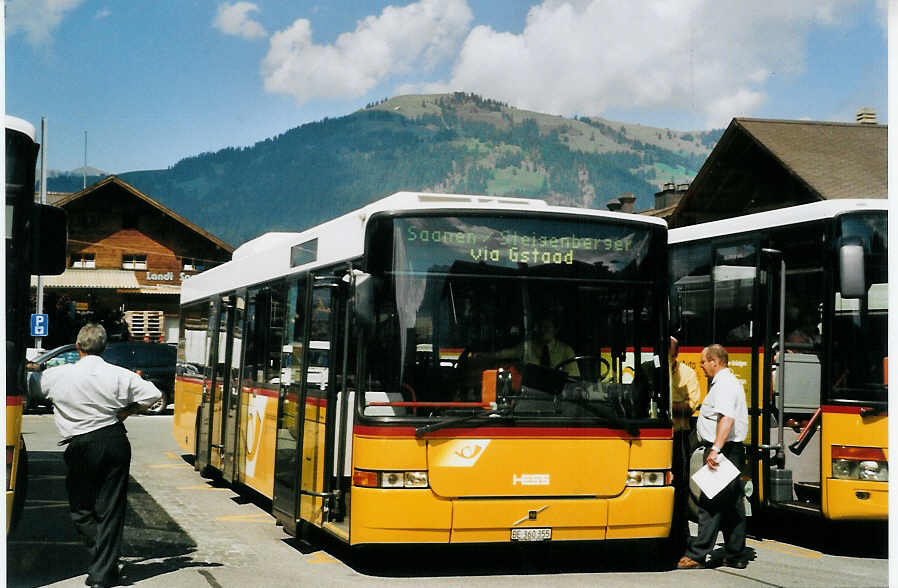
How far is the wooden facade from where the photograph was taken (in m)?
55.8

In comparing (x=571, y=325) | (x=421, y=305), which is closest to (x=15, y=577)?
(x=421, y=305)

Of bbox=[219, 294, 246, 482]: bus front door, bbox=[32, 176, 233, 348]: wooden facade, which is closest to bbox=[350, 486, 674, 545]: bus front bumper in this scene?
bbox=[219, 294, 246, 482]: bus front door

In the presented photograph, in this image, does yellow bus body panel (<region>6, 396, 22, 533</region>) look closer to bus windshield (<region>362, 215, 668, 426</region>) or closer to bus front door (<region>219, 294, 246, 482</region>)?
bus windshield (<region>362, 215, 668, 426</region>)

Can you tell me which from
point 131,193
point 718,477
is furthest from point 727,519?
point 131,193

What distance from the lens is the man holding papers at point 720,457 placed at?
929 centimetres

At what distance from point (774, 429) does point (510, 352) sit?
3.67 m

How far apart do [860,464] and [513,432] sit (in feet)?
10.7

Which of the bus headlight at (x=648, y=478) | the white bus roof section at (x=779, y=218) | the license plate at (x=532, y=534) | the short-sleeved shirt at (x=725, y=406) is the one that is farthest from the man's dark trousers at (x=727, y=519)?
the white bus roof section at (x=779, y=218)

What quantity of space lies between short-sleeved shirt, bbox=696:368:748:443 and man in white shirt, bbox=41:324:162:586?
4372 mm

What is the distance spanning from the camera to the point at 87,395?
7.92 metres

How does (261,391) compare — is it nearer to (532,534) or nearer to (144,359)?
(532,534)

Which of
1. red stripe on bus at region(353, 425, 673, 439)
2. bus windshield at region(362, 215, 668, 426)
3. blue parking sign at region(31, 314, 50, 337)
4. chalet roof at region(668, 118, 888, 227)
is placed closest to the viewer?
red stripe on bus at region(353, 425, 673, 439)

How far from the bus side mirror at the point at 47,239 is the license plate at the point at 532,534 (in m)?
3.71

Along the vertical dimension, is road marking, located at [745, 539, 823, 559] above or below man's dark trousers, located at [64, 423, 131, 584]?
below
